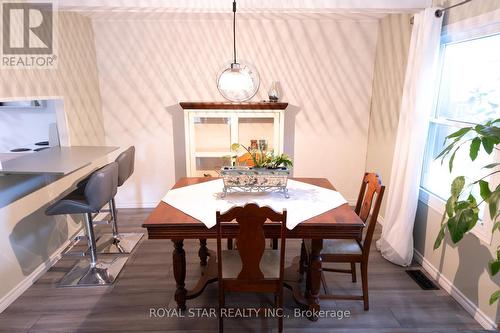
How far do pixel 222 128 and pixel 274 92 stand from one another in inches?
29.2

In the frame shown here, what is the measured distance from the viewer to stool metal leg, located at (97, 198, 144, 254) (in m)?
3.20

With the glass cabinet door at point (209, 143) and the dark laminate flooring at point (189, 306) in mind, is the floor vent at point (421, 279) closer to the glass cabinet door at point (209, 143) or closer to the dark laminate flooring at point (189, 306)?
the dark laminate flooring at point (189, 306)

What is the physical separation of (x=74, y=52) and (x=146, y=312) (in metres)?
2.64

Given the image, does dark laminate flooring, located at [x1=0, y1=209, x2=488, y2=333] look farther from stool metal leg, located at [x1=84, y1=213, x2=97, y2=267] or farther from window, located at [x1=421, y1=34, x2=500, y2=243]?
window, located at [x1=421, y1=34, x2=500, y2=243]

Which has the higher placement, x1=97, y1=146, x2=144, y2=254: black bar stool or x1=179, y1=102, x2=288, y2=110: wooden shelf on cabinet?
x1=179, y1=102, x2=288, y2=110: wooden shelf on cabinet

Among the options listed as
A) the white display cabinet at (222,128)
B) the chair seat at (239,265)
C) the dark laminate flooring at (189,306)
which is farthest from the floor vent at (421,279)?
the white display cabinet at (222,128)

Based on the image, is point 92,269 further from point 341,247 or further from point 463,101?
point 463,101

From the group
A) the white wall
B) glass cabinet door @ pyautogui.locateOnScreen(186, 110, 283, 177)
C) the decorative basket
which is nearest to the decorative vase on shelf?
the white wall

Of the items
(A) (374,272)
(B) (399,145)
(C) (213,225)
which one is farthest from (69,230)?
(B) (399,145)

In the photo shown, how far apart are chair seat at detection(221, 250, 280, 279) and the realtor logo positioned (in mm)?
2137

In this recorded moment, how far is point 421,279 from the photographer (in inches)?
106

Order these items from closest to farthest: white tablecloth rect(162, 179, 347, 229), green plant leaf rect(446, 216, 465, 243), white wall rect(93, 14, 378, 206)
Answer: green plant leaf rect(446, 216, 465, 243), white tablecloth rect(162, 179, 347, 229), white wall rect(93, 14, 378, 206)

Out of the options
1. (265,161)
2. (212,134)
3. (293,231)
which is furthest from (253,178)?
(212,134)

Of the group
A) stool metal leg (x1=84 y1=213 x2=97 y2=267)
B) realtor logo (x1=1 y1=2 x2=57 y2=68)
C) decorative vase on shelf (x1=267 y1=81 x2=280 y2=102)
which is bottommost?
stool metal leg (x1=84 y1=213 x2=97 y2=267)
